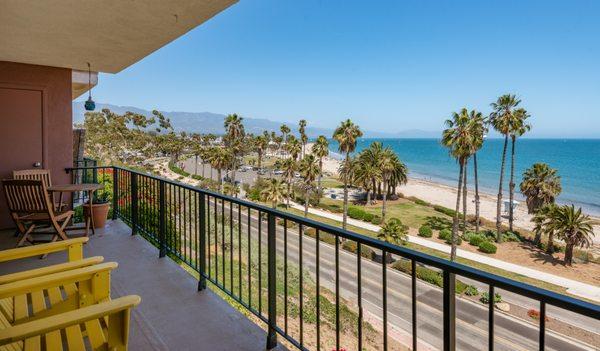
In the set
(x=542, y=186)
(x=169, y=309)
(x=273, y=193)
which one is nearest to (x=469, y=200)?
(x=542, y=186)

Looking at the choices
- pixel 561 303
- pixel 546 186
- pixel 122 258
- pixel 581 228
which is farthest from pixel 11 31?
pixel 546 186

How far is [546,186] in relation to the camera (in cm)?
2967

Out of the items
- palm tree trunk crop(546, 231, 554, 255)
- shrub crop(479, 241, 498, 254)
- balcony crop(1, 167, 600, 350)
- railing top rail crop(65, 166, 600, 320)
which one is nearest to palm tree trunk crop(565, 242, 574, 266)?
palm tree trunk crop(546, 231, 554, 255)

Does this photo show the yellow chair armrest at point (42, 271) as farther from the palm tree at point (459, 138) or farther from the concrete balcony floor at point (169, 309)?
the palm tree at point (459, 138)

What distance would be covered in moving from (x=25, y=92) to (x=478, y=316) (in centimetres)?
1742

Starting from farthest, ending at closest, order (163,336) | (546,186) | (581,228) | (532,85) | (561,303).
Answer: (532,85) → (546,186) → (581,228) → (163,336) → (561,303)

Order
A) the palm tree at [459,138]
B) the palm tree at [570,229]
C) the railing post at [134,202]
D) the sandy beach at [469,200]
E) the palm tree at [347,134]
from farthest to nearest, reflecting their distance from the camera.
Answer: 1. the sandy beach at [469,200]
2. the palm tree at [347,134]
3. the palm tree at [459,138]
4. the palm tree at [570,229]
5. the railing post at [134,202]

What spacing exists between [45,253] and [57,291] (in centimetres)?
27

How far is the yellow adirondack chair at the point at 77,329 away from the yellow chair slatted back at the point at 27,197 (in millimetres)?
3462

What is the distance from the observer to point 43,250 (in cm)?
221

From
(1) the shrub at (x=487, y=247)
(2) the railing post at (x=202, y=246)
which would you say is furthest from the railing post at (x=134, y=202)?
(1) the shrub at (x=487, y=247)

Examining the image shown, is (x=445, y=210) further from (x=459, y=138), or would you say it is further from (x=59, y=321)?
(x=59, y=321)

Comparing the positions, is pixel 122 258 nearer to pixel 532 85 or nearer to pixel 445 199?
pixel 445 199

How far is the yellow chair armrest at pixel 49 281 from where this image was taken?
5.32 feet
